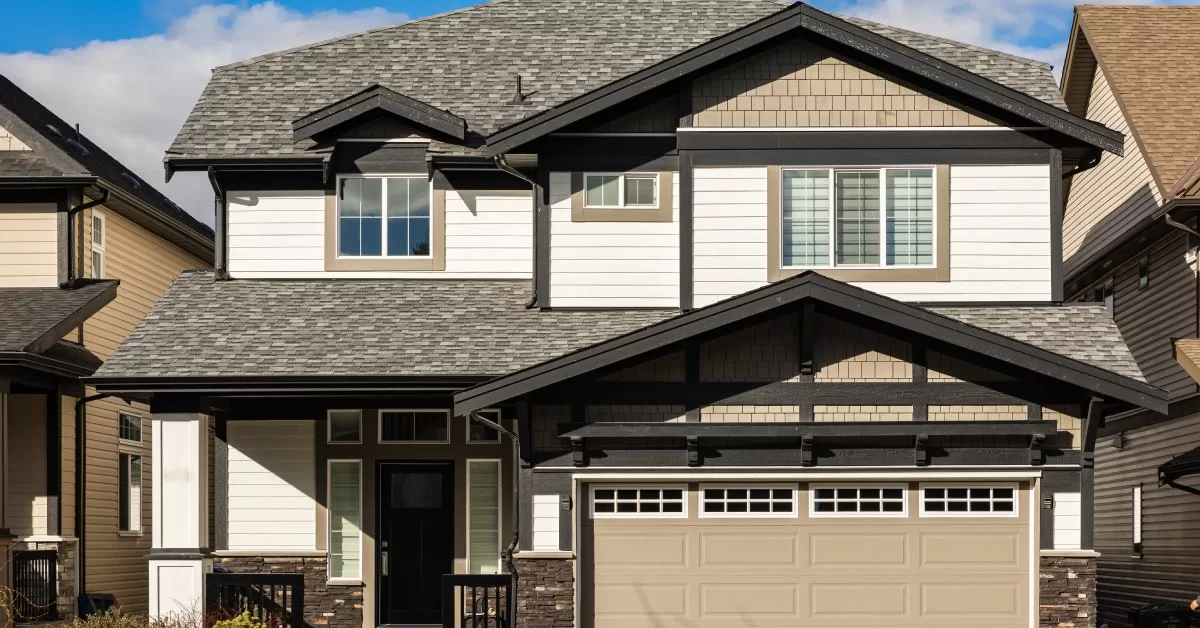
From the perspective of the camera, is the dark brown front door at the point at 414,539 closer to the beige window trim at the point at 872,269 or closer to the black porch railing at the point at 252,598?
the black porch railing at the point at 252,598

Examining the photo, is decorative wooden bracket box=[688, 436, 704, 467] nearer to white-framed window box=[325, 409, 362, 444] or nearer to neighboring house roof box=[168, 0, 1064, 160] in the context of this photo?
white-framed window box=[325, 409, 362, 444]

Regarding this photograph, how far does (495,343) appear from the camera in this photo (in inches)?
706

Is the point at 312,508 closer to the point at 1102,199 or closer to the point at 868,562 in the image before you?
the point at 868,562

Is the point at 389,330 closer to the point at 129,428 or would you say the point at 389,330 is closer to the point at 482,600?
the point at 482,600

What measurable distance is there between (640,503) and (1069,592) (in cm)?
476

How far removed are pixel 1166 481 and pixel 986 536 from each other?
5.36 m

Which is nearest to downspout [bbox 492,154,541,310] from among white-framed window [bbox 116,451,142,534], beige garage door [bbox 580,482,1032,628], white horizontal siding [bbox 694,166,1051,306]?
white horizontal siding [bbox 694,166,1051,306]

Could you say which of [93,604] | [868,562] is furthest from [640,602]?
[93,604]

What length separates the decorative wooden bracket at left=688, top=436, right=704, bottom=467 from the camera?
1692 cm

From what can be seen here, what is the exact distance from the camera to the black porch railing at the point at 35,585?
20317mm

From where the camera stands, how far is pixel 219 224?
64.9ft

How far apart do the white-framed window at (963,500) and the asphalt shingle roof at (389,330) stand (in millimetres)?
1736

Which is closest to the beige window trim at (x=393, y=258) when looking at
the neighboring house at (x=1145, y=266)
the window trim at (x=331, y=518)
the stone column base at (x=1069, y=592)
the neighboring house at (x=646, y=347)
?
the neighboring house at (x=646, y=347)

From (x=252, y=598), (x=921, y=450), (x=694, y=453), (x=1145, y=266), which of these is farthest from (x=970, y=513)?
(x=1145, y=266)
